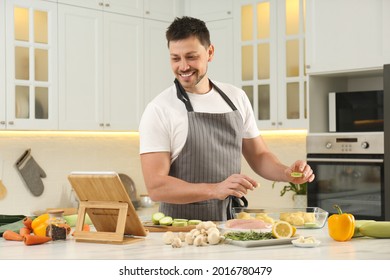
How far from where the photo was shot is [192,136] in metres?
3.02

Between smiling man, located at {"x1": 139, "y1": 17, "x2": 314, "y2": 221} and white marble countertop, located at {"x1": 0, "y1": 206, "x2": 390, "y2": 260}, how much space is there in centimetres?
55

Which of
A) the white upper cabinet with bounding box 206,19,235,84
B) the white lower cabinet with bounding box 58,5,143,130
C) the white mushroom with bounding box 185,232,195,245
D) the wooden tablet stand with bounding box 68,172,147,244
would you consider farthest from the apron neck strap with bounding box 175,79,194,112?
the white upper cabinet with bounding box 206,19,235,84

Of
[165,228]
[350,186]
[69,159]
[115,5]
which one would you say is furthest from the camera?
[69,159]

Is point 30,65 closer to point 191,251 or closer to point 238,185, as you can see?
point 238,185

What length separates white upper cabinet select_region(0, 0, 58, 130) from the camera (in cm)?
453

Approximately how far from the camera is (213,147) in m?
3.05

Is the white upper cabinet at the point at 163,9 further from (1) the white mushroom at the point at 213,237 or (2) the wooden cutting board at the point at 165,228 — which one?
(1) the white mushroom at the point at 213,237

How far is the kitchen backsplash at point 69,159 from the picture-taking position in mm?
4926

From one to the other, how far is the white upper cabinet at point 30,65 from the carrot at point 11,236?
2158 millimetres

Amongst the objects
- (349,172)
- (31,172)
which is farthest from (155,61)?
(349,172)

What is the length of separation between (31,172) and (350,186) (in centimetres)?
239

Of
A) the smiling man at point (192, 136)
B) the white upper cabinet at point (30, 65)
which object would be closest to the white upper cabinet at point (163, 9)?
the white upper cabinet at point (30, 65)

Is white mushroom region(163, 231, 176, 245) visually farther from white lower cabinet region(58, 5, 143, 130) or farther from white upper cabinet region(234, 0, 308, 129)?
white upper cabinet region(234, 0, 308, 129)
